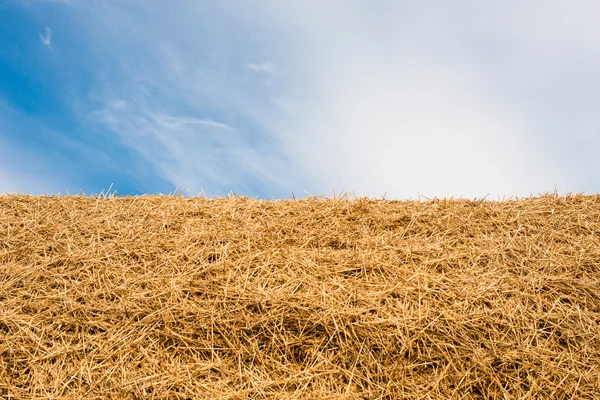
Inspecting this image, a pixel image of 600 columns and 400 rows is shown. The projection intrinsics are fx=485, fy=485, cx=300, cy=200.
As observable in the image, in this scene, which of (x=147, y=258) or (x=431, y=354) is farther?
(x=147, y=258)

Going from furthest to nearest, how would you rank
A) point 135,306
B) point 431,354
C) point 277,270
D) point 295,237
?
point 295,237 < point 277,270 < point 135,306 < point 431,354

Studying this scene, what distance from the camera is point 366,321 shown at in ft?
11.5

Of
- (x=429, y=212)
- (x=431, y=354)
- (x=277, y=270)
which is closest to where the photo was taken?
(x=431, y=354)

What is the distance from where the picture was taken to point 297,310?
358 centimetres

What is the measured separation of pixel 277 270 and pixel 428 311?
48.9 inches

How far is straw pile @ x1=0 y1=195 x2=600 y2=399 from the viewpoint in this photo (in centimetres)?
336

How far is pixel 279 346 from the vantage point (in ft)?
11.3

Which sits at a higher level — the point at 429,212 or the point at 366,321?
the point at 429,212

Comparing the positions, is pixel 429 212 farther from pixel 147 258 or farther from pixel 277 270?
pixel 147 258

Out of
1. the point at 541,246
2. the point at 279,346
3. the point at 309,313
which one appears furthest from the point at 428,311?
the point at 541,246

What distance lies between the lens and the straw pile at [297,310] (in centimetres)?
336

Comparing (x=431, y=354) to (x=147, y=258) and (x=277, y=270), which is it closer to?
(x=277, y=270)

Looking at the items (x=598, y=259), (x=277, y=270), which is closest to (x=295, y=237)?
(x=277, y=270)

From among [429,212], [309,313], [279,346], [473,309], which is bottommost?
[279,346]
